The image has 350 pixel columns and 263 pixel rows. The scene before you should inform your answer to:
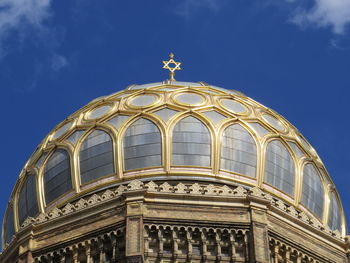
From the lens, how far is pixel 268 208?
5712cm

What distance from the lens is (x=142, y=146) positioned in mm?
59562

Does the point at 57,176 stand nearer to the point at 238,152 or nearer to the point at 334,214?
the point at 238,152

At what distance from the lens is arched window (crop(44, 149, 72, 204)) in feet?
196

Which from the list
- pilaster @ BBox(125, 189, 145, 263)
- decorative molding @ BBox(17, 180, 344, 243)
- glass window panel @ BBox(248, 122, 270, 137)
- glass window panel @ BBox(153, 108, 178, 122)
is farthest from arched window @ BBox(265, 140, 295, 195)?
pilaster @ BBox(125, 189, 145, 263)

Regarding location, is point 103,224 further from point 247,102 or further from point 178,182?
point 247,102

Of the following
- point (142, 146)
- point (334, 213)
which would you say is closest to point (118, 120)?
point (142, 146)

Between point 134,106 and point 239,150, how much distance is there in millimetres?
4808

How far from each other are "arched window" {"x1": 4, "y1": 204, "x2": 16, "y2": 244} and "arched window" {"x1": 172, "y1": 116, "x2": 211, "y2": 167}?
7189 mm

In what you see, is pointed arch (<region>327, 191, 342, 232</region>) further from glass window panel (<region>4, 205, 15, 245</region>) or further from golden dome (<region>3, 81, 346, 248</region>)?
glass window panel (<region>4, 205, 15, 245</region>)

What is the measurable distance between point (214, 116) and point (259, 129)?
6.09ft

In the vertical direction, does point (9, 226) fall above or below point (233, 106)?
below

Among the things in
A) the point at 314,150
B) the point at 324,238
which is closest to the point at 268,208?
the point at 324,238

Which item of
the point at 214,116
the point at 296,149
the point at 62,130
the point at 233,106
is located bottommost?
the point at 296,149

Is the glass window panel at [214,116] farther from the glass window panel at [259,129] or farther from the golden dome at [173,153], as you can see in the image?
the glass window panel at [259,129]
